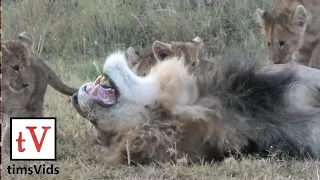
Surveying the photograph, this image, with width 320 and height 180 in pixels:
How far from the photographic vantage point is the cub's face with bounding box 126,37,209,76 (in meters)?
5.12

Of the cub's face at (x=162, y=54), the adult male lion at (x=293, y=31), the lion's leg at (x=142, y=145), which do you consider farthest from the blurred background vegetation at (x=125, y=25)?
the lion's leg at (x=142, y=145)

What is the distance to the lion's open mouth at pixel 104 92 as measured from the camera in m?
3.49

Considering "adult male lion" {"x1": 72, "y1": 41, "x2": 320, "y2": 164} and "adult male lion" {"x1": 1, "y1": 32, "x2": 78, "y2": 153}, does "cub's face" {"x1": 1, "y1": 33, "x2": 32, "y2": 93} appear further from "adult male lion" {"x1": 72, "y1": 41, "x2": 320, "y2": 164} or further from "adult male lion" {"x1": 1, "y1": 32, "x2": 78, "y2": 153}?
"adult male lion" {"x1": 72, "y1": 41, "x2": 320, "y2": 164}

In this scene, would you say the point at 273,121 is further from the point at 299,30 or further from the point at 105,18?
the point at 105,18

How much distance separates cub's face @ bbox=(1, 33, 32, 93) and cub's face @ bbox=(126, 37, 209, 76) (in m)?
0.89

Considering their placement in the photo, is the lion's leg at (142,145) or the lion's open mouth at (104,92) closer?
the lion's leg at (142,145)

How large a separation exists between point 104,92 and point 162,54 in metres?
1.66

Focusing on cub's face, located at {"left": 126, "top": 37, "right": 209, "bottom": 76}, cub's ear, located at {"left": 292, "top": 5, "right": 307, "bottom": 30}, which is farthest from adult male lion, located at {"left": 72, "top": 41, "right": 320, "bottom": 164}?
cub's ear, located at {"left": 292, "top": 5, "right": 307, "bottom": 30}

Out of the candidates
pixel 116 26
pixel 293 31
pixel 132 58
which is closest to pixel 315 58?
pixel 293 31

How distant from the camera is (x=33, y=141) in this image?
333cm

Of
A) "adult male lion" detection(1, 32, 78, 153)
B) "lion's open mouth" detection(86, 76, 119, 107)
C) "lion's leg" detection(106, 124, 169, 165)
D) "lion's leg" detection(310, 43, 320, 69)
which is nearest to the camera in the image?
"lion's leg" detection(106, 124, 169, 165)

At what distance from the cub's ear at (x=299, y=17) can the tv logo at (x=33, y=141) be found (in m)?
2.87

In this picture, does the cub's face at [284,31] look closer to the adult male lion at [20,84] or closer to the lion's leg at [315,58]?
the lion's leg at [315,58]

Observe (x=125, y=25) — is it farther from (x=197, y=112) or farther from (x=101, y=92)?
→ (x=197, y=112)
